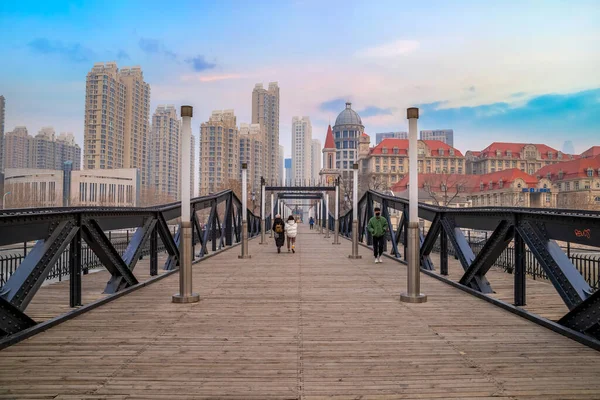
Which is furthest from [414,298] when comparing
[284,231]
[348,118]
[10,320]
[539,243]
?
[348,118]

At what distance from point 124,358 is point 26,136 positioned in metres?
173

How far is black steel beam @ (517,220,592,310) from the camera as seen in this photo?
203 inches

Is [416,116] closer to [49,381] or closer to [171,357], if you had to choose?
[171,357]

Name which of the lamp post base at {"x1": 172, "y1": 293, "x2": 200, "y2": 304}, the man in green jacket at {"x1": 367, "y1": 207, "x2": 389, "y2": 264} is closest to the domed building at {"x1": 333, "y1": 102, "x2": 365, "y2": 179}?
the man in green jacket at {"x1": 367, "y1": 207, "x2": 389, "y2": 264}

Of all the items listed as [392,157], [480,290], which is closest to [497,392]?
[480,290]

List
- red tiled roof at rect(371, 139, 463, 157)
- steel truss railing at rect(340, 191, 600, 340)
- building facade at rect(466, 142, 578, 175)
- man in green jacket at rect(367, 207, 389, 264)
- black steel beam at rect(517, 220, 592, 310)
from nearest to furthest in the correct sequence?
steel truss railing at rect(340, 191, 600, 340), black steel beam at rect(517, 220, 592, 310), man in green jacket at rect(367, 207, 389, 264), building facade at rect(466, 142, 578, 175), red tiled roof at rect(371, 139, 463, 157)

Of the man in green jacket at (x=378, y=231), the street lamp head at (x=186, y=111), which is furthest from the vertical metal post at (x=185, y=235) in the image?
the man in green jacket at (x=378, y=231)

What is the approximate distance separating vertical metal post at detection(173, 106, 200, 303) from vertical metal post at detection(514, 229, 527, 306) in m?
4.55

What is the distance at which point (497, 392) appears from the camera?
340cm

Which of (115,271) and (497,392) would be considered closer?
(497,392)

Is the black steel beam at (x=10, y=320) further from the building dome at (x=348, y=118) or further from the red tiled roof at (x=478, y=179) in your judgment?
the building dome at (x=348, y=118)

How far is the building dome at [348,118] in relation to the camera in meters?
184

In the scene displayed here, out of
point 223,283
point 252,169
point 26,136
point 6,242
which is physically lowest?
point 223,283

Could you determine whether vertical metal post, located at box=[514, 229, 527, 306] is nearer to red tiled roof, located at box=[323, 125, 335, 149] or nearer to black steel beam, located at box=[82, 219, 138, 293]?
black steel beam, located at box=[82, 219, 138, 293]
